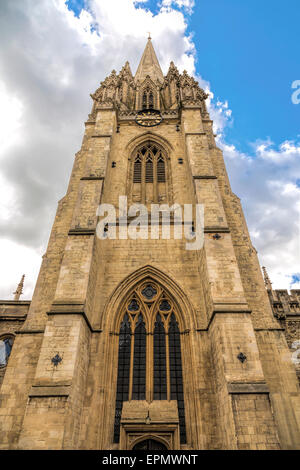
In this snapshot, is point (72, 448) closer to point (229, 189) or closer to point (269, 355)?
point (269, 355)

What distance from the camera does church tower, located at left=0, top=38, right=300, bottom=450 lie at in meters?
7.46

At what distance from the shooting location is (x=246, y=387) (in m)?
7.33

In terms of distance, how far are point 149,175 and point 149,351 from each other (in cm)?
894

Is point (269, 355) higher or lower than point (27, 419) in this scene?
higher

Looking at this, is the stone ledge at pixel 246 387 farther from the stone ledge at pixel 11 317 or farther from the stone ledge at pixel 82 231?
the stone ledge at pixel 11 317

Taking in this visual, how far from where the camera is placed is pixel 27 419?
6.90 m

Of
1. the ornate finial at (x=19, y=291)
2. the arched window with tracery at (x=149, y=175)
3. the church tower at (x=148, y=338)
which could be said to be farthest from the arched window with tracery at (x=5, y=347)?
the arched window with tracery at (x=149, y=175)

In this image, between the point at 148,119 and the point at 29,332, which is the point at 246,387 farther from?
the point at 148,119

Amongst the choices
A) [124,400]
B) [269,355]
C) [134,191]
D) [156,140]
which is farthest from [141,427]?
[156,140]

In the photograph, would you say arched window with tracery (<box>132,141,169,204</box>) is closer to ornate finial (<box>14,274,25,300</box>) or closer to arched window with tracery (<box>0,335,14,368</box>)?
arched window with tracery (<box>0,335,14,368</box>)

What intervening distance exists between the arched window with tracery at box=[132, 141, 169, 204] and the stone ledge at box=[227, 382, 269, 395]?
8.66m

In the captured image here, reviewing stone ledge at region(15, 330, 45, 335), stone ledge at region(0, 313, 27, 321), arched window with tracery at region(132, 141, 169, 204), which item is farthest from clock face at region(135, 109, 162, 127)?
stone ledge at region(15, 330, 45, 335)

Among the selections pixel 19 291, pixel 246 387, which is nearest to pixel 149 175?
pixel 19 291
